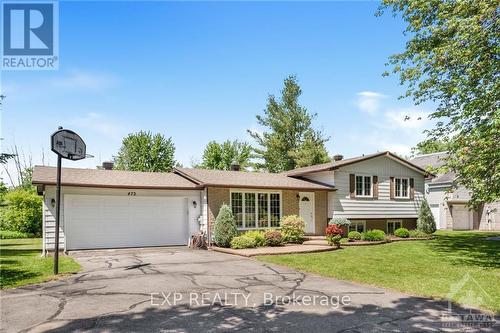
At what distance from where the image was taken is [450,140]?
14.4m

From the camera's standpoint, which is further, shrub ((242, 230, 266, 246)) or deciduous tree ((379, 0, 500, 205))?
shrub ((242, 230, 266, 246))

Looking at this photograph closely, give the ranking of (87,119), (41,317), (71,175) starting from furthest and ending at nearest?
(87,119) < (71,175) < (41,317)

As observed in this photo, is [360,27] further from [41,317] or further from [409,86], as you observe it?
[41,317]

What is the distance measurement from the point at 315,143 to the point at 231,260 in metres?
32.1

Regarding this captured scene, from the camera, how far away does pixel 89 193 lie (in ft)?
54.4

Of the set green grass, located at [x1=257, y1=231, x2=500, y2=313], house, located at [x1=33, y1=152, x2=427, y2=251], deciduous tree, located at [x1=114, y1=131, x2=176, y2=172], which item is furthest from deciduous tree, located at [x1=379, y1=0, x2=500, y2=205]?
deciduous tree, located at [x1=114, y1=131, x2=176, y2=172]

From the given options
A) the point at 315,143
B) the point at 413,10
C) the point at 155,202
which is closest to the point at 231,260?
the point at 155,202

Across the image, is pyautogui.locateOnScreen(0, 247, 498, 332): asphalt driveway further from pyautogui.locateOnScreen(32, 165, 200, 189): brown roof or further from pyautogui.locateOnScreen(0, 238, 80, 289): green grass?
pyautogui.locateOnScreen(32, 165, 200, 189): brown roof

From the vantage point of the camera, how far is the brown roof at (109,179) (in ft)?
51.8

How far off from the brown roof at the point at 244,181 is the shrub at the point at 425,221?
23.2 feet

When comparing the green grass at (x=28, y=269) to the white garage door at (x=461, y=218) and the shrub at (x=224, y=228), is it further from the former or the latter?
the white garage door at (x=461, y=218)

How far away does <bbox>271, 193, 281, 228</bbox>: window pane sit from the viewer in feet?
65.1

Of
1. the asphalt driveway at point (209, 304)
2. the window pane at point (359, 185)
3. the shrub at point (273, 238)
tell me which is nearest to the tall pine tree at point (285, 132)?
the window pane at point (359, 185)

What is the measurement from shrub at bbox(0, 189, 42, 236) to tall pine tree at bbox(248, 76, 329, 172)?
25.5 meters
